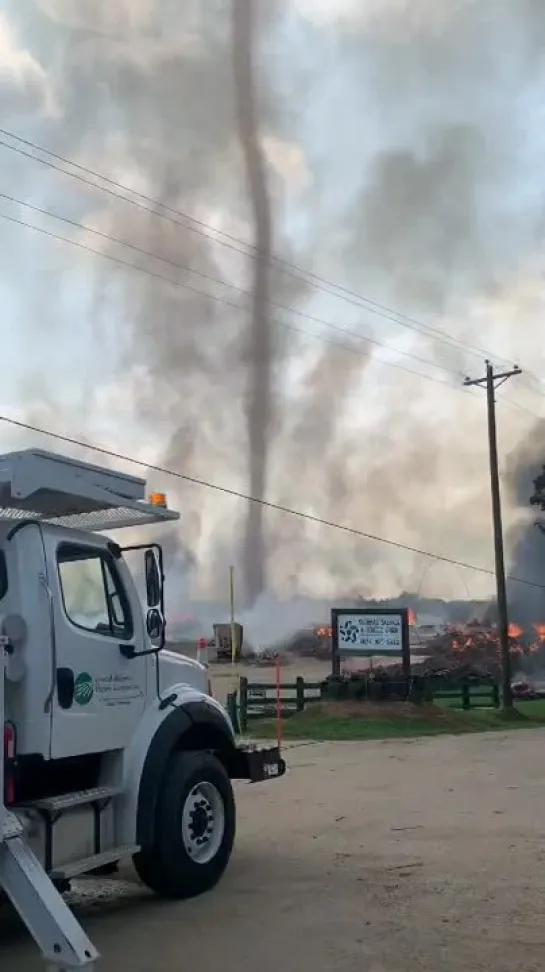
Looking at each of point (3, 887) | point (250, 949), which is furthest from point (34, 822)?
point (250, 949)

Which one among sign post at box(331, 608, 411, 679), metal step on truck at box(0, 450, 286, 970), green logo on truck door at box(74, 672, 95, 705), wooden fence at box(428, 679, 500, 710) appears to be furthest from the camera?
wooden fence at box(428, 679, 500, 710)

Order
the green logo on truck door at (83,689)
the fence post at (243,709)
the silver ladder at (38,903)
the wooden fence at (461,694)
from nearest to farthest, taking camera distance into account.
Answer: the silver ladder at (38,903) < the green logo on truck door at (83,689) < the fence post at (243,709) < the wooden fence at (461,694)

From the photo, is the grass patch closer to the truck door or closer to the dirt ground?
the dirt ground

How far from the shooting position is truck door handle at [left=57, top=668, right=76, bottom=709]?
645cm

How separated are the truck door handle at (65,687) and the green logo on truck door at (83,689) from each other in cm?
5

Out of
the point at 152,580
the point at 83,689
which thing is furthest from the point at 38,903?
the point at 152,580

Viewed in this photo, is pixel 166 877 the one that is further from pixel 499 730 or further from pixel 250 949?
pixel 499 730

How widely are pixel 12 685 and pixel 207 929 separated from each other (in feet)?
6.83

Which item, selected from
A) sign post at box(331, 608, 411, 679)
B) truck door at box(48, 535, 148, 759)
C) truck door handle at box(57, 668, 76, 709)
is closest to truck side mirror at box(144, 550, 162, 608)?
truck door at box(48, 535, 148, 759)

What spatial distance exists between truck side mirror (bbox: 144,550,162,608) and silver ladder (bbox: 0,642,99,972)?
1314 millimetres

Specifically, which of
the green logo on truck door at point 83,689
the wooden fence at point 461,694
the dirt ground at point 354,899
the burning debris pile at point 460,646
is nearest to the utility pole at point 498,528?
the wooden fence at point 461,694

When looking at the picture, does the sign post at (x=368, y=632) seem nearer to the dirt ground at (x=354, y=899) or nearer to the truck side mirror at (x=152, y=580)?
the dirt ground at (x=354, y=899)

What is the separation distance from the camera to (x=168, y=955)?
6.08m

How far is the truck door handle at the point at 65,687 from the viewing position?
6449 millimetres
